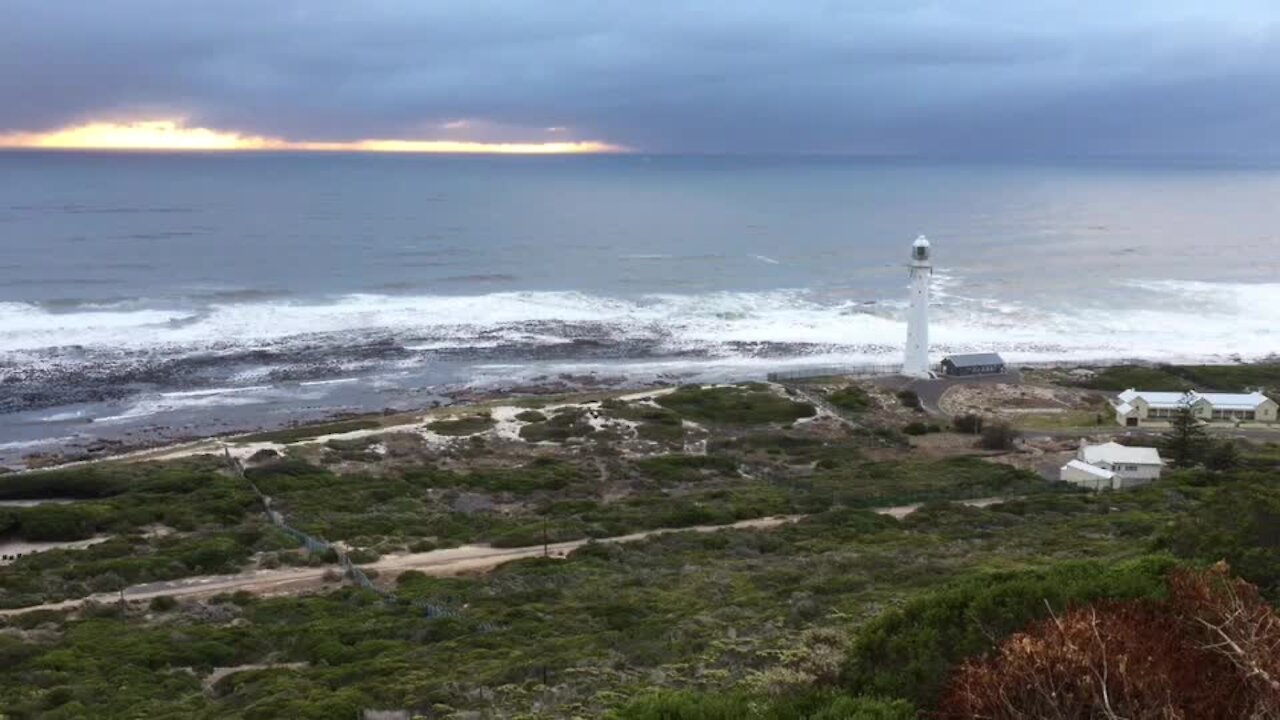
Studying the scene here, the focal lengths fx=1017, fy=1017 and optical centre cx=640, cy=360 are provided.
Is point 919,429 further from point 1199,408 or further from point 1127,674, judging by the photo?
point 1127,674

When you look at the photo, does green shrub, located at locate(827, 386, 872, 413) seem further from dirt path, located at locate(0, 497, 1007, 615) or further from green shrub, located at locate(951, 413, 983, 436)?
dirt path, located at locate(0, 497, 1007, 615)

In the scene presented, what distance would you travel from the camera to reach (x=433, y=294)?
77.4m

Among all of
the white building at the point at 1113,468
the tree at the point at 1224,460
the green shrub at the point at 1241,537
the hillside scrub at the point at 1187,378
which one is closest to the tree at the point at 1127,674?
the green shrub at the point at 1241,537

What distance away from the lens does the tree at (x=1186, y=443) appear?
3550cm

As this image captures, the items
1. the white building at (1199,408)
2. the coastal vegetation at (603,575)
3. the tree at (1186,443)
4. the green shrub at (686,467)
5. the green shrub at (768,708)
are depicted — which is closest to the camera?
the green shrub at (768,708)

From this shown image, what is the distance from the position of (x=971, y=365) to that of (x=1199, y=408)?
406 inches

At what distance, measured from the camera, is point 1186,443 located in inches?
1409

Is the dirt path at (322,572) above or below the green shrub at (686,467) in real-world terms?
above

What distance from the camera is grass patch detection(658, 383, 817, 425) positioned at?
140 ft

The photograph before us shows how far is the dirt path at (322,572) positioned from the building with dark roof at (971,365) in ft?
84.1

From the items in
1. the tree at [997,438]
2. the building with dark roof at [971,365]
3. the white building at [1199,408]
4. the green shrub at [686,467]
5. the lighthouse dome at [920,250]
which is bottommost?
the green shrub at [686,467]

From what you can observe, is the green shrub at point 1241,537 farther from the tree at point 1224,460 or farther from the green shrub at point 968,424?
the green shrub at point 968,424

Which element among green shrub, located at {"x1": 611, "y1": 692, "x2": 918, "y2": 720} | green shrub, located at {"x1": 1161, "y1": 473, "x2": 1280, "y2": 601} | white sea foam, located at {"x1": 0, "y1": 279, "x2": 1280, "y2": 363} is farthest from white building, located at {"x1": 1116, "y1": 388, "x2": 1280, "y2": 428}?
green shrub, located at {"x1": 611, "y1": 692, "x2": 918, "y2": 720}

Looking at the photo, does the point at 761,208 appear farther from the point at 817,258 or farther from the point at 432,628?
the point at 432,628
